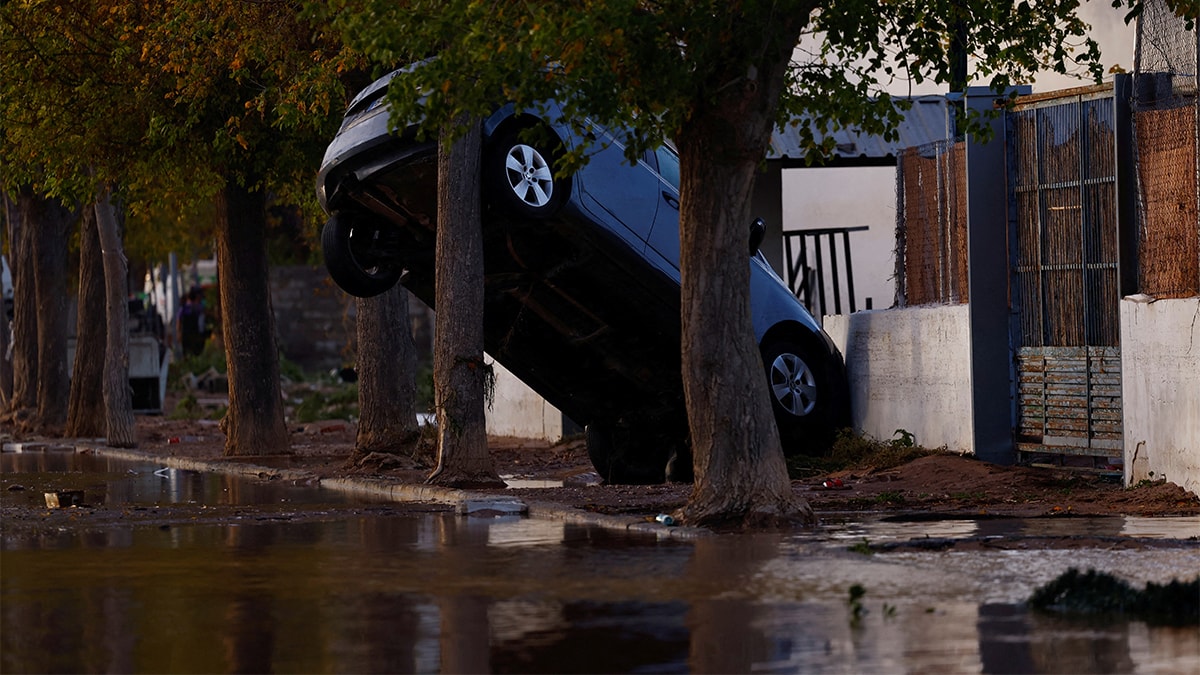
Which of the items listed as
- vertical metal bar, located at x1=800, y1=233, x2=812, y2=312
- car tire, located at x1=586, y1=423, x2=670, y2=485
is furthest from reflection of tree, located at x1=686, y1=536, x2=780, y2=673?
vertical metal bar, located at x1=800, y1=233, x2=812, y2=312

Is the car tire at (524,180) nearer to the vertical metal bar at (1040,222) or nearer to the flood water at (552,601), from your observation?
the flood water at (552,601)

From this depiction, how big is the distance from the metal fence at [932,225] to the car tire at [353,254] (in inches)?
203

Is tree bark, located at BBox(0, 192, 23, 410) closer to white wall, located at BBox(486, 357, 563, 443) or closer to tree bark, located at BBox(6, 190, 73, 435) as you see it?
tree bark, located at BBox(6, 190, 73, 435)

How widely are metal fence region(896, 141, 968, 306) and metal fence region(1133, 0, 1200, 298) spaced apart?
2532 millimetres

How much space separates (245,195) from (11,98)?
325 centimetres

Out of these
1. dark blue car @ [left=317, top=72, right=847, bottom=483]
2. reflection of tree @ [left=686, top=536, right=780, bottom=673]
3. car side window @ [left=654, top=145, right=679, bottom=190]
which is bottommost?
reflection of tree @ [left=686, top=536, right=780, bottom=673]

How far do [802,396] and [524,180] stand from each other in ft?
12.8

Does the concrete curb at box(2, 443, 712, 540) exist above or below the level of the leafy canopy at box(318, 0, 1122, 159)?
below

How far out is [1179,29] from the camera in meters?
14.8

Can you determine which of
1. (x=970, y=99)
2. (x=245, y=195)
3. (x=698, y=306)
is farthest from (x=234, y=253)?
(x=698, y=306)

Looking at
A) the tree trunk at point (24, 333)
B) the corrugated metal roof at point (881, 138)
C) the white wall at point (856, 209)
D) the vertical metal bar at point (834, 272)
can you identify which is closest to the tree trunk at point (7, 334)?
the tree trunk at point (24, 333)

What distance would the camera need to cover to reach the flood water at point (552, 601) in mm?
7586

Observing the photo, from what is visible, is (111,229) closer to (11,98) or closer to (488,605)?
(11,98)

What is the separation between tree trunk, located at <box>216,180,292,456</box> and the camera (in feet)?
82.3
